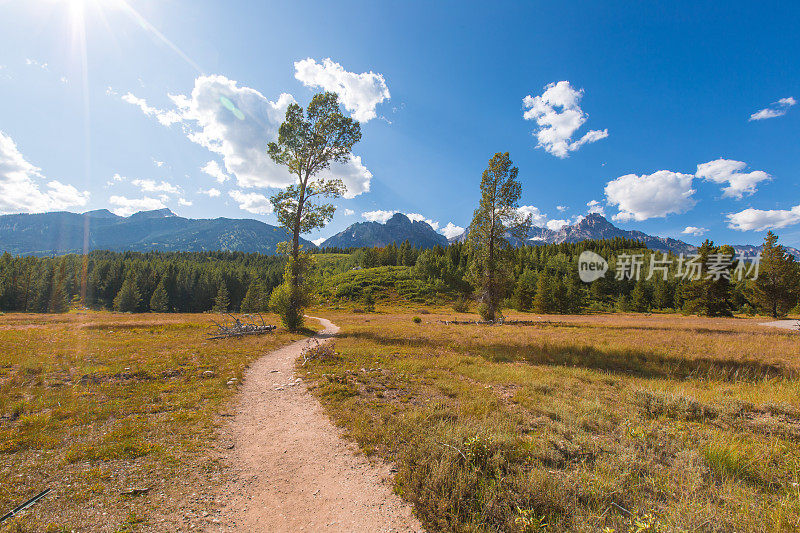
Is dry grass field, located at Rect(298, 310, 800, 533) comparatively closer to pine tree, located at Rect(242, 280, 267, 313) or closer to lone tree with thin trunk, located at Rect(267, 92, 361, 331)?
lone tree with thin trunk, located at Rect(267, 92, 361, 331)

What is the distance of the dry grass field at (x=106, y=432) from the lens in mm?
4457

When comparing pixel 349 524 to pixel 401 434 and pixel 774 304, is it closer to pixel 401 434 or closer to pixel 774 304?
pixel 401 434

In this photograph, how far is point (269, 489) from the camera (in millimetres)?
5250

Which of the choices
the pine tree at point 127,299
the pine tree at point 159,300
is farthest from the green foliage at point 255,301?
the pine tree at point 127,299

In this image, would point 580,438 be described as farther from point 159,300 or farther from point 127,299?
point 127,299

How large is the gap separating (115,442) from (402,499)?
6.81m

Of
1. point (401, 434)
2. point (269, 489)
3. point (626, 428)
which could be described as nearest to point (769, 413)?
point (626, 428)

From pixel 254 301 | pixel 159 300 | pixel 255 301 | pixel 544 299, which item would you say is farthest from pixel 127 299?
pixel 544 299

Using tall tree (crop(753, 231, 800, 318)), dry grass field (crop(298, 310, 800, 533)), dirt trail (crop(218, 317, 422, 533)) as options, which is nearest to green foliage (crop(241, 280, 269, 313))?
dry grass field (crop(298, 310, 800, 533))

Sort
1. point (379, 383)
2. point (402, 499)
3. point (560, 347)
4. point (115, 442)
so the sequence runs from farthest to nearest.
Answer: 1. point (560, 347)
2. point (379, 383)
3. point (115, 442)
4. point (402, 499)

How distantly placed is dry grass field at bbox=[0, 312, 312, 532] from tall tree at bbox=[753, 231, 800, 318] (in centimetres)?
6898

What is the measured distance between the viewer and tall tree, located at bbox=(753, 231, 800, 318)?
40719mm

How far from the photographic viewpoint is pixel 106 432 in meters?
6.84

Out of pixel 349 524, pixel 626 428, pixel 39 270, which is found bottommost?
pixel 39 270
